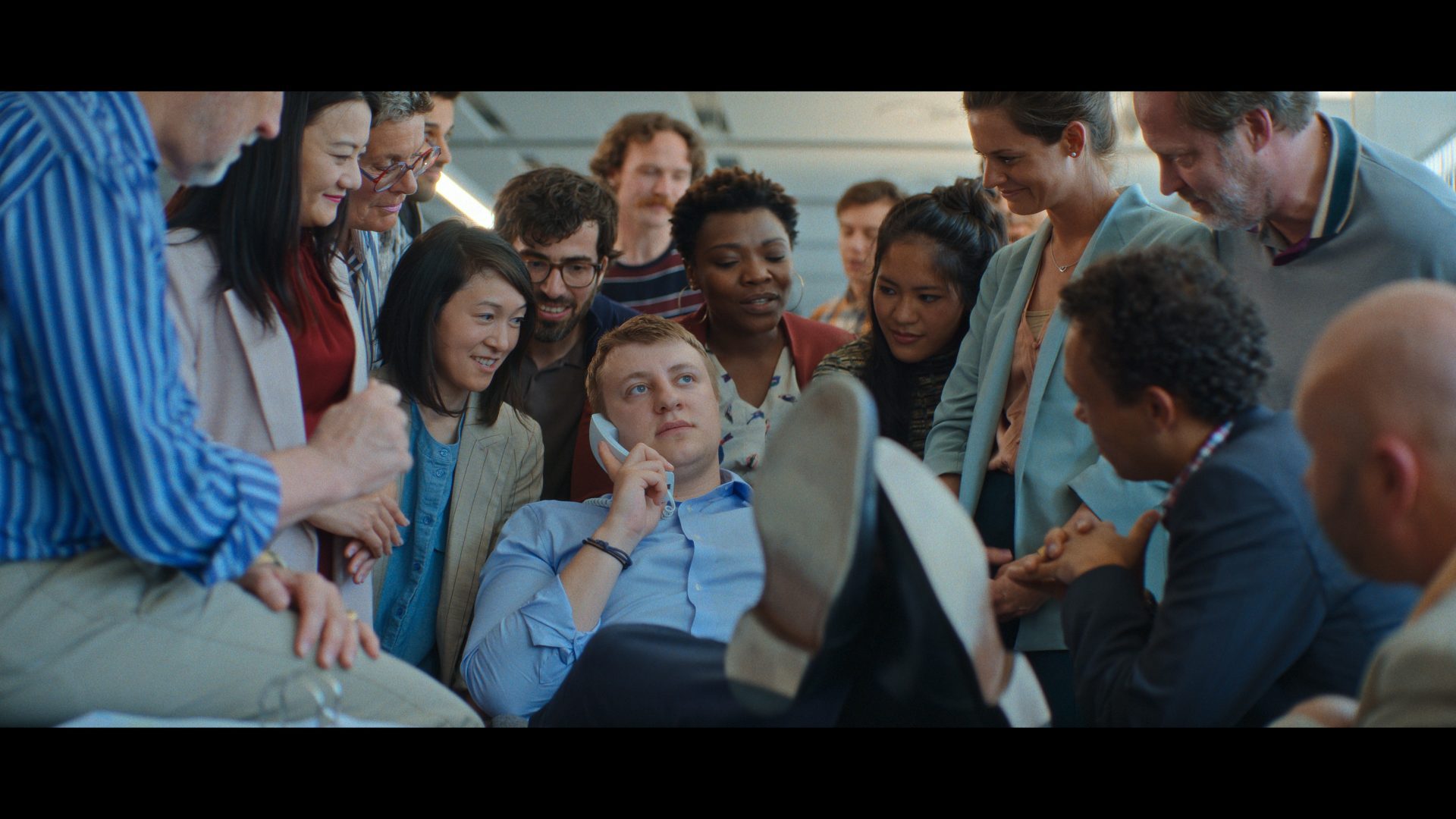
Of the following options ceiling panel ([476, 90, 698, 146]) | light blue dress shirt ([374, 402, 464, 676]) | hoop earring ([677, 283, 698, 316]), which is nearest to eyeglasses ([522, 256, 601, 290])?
hoop earring ([677, 283, 698, 316])

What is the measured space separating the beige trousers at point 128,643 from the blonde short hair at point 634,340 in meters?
0.90

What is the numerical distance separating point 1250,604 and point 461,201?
4.78 m

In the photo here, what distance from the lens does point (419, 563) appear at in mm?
1950

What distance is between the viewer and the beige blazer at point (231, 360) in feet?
4.66

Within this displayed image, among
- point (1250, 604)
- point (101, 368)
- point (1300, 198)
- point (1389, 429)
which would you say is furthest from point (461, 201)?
point (1389, 429)

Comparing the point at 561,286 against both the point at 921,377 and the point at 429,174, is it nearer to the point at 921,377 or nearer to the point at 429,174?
the point at 429,174

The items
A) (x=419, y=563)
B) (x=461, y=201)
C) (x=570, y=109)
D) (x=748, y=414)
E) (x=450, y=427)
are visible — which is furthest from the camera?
(x=570, y=109)

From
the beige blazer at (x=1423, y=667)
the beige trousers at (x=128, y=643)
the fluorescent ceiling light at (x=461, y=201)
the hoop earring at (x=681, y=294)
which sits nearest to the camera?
the beige blazer at (x=1423, y=667)

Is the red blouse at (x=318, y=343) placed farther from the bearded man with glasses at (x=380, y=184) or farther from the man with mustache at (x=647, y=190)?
the man with mustache at (x=647, y=190)

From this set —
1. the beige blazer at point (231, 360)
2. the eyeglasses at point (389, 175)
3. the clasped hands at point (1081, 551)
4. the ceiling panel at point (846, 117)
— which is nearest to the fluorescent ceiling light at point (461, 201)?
the ceiling panel at point (846, 117)

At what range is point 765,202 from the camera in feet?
8.53

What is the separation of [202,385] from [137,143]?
0.35 m

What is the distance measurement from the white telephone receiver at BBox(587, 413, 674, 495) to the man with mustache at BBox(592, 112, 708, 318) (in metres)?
1.10

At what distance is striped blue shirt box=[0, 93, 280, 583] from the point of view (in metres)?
1.11
